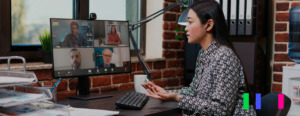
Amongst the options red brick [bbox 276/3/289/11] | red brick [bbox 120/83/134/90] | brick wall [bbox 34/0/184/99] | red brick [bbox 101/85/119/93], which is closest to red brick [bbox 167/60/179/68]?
brick wall [bbox 34/0/184/99]

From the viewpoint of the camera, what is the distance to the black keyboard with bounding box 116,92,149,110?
153 centimetres

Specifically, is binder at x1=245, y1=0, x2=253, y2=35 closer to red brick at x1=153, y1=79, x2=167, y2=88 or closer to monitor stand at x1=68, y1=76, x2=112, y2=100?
red brick at x1=153, y1=79, x2=167, y2=88

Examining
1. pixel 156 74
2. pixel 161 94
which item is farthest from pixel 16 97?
pixel 156 74

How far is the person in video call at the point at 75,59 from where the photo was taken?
5.60ft

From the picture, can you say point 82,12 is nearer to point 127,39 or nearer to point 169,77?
point 127,39

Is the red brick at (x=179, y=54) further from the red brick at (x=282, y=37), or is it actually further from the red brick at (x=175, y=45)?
the red brick at (x=282, y=37)

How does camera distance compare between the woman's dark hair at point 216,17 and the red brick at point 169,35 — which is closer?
the woman's dark hair at point 216,17

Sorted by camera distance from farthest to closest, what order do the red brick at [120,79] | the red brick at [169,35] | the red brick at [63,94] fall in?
the red brick at [169,35] → the red brick at [120,79] → the red brick at [63,94]

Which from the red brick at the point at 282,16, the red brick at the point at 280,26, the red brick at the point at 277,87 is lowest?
the red brick at the point at 277,87

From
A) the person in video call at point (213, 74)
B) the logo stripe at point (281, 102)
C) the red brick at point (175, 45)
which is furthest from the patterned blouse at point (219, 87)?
the red brick at point (175, 45)

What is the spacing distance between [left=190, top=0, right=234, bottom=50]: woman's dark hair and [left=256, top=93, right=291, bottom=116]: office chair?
276 millimetres

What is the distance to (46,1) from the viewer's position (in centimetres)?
210

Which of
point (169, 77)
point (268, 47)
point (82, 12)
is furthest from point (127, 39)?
point (268, 47)

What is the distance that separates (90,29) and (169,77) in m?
1.03
